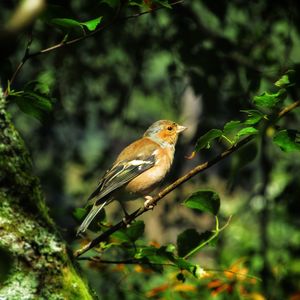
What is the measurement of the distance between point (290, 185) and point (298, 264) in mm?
653

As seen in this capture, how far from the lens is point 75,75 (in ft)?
19.4

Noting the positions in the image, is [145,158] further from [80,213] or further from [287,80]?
[287,80]

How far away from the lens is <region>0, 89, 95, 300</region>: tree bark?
183 centimetres

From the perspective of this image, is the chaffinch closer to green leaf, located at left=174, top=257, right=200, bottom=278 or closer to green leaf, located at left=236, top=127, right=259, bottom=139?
green leaf, located at left=174, top=257, right=200, bottom=278

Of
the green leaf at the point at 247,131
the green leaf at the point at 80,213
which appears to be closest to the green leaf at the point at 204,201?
the green leaf at the point at 247,131

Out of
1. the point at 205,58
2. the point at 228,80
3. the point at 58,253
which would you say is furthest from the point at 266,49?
the point at 58,253

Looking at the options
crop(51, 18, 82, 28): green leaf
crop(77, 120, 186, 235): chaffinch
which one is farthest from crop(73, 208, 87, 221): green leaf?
crop(77, 120, 186, 235): chaffinch

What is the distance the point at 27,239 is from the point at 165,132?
3.45 metres

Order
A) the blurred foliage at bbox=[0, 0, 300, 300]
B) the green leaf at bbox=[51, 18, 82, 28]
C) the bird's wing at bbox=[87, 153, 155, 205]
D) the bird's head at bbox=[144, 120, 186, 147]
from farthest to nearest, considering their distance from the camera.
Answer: the bird's head at bbox=[144, 120, 186, 147] < the bird's wing at bbox=[87, 153, 155, 205] < the blurred foliage at bbox=[0, 0, 300, 300] < the green leaf at bbox=[51, 18, 82, 28]

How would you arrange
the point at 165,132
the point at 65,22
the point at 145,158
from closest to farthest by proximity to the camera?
the point at 65,22, the point at 145,158, the point at 165,132

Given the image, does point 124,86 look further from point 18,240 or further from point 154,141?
point 18,240

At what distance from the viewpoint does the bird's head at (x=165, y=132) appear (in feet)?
17.2

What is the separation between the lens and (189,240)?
90.5 inches

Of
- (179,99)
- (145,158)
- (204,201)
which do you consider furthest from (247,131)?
(179,99)
